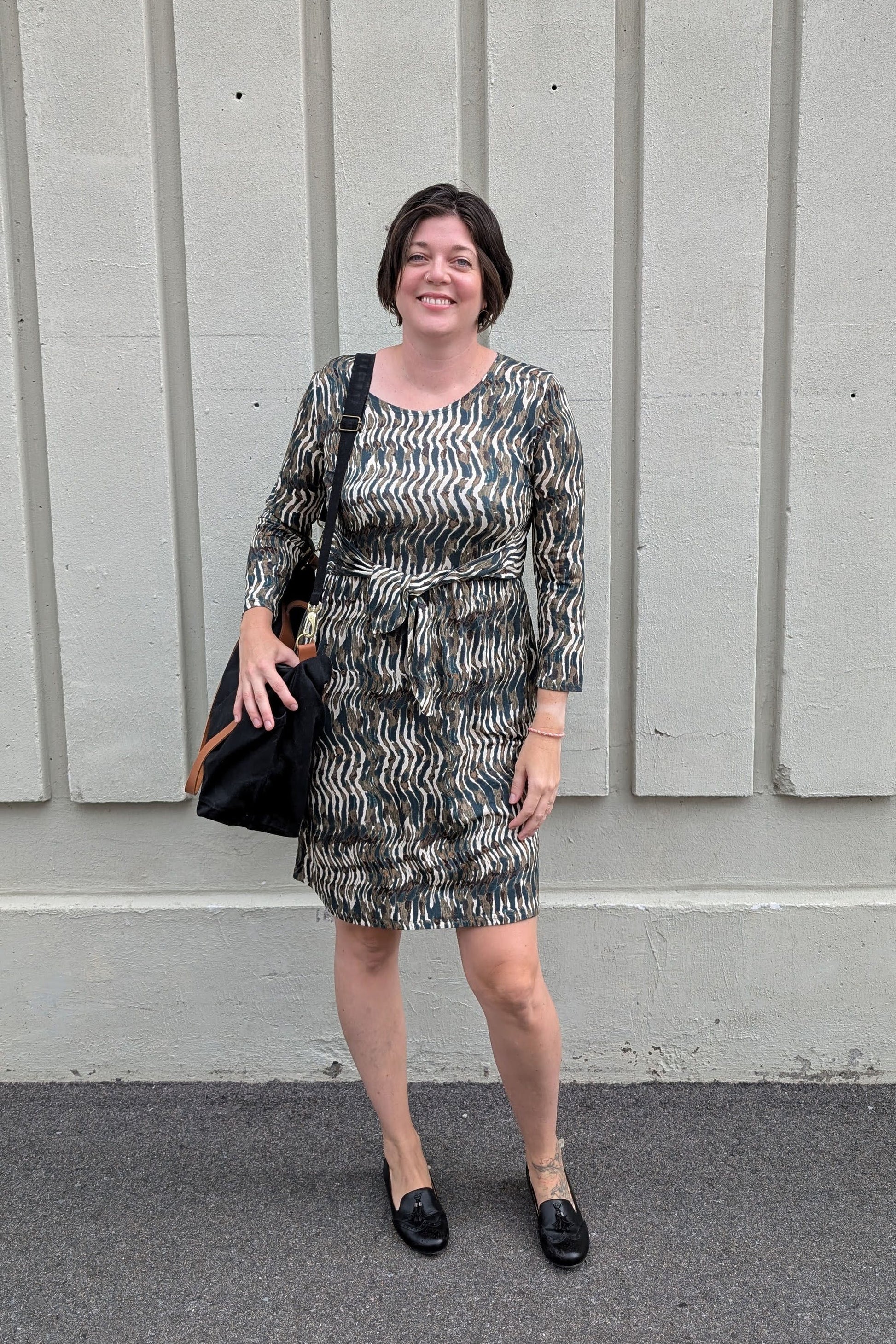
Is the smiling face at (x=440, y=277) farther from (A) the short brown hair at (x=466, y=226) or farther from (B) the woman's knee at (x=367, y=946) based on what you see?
(B) the woman's knee at (x=367, y=946)

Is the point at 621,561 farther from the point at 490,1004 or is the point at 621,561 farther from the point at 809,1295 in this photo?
the point at 809,1295

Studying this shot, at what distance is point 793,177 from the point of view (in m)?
3.12

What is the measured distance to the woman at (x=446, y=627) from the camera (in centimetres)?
241

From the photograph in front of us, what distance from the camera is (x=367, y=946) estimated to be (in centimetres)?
264

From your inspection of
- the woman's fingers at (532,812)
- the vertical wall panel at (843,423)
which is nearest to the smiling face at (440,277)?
the woman's fingers at (532,812)

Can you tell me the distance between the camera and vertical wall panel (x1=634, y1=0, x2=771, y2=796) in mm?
3070

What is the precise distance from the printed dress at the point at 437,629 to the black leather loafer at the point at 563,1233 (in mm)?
725

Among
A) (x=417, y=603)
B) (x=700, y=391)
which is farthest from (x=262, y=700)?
(x=700, y=391)

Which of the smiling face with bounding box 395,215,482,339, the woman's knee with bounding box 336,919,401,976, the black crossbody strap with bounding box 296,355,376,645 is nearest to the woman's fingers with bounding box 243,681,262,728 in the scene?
the black crossbody strap with bounding box 296,355,376,645

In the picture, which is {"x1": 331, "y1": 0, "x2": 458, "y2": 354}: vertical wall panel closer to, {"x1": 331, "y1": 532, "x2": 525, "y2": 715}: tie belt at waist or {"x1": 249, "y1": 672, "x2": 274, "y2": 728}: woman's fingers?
{"x1": 331, "y1": 532, "x2": 525, "y2": 715}: tie belt at waist

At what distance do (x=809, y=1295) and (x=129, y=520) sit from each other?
2.69 m

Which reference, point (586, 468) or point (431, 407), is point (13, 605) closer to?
point (431, 407)

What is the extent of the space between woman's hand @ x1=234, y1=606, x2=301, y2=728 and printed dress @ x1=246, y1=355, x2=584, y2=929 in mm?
81

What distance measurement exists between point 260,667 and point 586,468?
130cm
